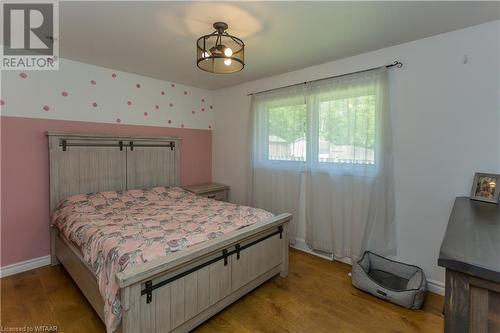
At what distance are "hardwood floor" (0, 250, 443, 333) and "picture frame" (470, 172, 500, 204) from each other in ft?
3.28

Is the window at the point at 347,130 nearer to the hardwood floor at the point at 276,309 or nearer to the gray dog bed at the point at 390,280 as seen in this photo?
the gray dog bed at the point at 390,280

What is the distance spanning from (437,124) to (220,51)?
81.2 inches

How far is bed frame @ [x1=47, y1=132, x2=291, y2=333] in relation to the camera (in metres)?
1.62

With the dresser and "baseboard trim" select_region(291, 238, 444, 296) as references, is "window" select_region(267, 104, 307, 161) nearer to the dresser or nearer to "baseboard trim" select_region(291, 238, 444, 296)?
"baseboard trim" select_region(291, 238, 444, 296)

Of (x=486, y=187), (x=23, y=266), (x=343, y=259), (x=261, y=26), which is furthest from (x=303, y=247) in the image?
(x=23, y=266)

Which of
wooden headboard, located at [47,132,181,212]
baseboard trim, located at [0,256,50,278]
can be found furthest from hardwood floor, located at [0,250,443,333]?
wooden headboard, located at [47,132,181,212]

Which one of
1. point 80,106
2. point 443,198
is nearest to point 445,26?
point 443,198

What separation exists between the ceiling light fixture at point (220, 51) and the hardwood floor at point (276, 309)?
203cm

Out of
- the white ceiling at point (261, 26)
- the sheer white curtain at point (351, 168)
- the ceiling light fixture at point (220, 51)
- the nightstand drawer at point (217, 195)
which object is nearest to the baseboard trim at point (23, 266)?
the nightstand drawer at point (217, 195)

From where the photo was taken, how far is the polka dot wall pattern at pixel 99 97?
2.76m

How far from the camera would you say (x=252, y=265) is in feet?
7.68

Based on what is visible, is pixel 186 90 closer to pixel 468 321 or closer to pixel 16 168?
pixel 16 168

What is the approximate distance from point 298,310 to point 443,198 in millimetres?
1654

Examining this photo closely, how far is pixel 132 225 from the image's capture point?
2211 mm
